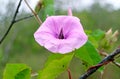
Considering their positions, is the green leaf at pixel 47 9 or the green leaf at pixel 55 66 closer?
the green leaf at pixel 55 66

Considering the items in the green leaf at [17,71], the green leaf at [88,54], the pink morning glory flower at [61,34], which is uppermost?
the pink morning glory flower at [61,34]

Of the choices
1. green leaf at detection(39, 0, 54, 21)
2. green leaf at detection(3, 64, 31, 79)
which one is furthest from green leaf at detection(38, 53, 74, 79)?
green leaf at detection(39, 0, 54, 21)

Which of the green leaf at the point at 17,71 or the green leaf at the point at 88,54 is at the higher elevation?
the green leaf at the point at 17,71

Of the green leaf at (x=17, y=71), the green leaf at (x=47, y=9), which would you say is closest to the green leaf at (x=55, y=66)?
the green leaf at (x=17, y=71)

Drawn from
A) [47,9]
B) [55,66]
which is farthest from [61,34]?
[47,9]

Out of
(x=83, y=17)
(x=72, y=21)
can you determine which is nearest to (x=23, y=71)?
(x=72, y=21)

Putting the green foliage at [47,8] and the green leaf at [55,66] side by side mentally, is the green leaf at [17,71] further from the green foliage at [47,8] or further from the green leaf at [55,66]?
the green foliage at [47,8]
